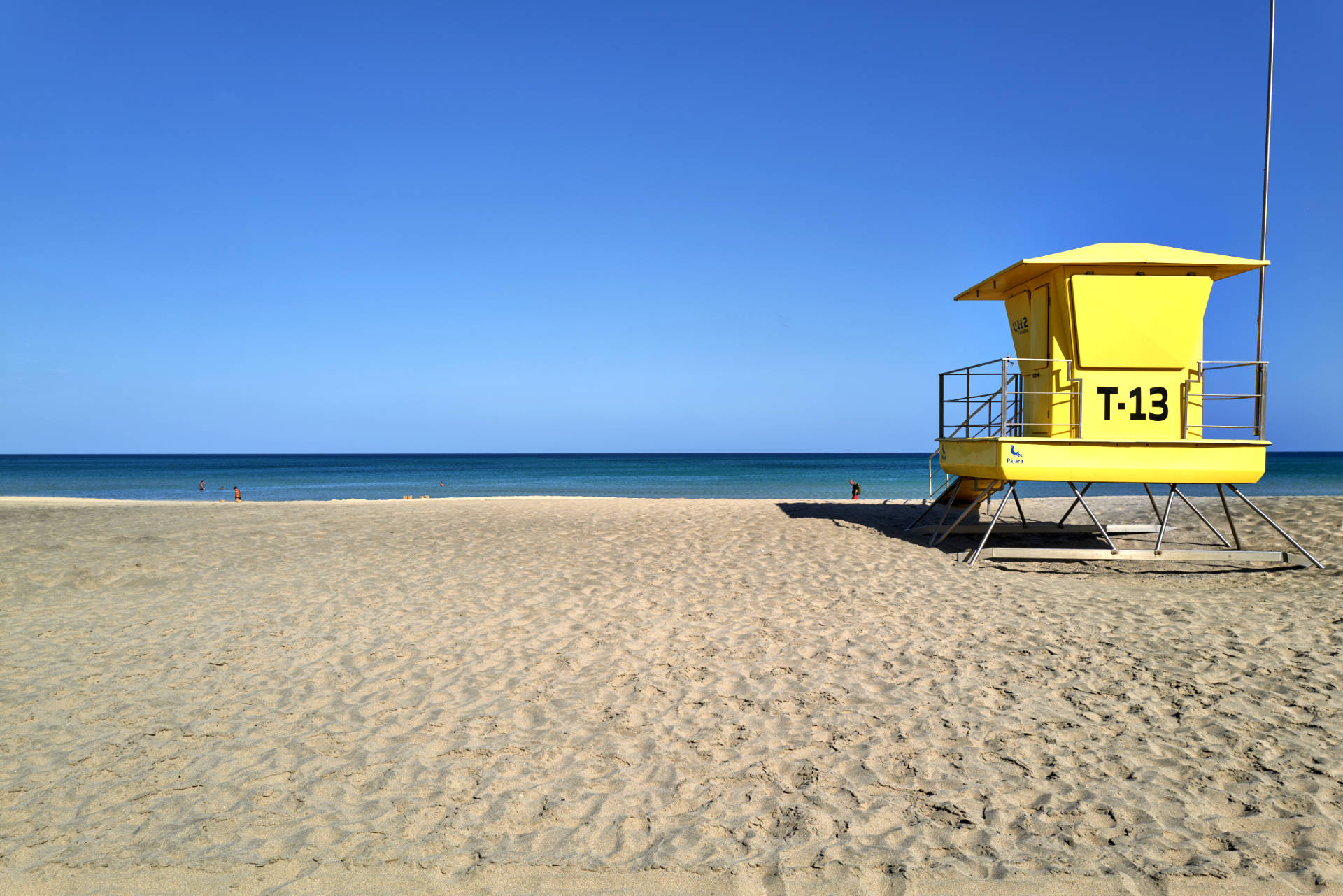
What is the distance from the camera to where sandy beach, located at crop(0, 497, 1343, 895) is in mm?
3250

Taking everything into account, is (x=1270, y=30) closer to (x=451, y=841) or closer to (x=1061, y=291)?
(x=1061, y=291)

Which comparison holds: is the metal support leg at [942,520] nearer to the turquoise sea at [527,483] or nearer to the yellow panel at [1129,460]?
the yellow panel at [1129,460]

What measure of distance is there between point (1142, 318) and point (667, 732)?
9.12m

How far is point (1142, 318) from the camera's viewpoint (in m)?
10.0

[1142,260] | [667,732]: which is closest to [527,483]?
[1142,260]

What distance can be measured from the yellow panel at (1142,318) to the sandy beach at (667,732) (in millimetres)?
3074

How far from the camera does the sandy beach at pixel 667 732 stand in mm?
3250

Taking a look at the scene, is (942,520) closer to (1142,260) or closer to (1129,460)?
(1129,460)

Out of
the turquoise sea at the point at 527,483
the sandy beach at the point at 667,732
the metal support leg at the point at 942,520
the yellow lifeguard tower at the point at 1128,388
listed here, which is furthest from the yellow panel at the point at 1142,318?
the turquoise sea at the point at 527,483

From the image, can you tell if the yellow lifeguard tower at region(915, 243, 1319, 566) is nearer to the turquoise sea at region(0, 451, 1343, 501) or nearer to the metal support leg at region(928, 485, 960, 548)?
the metal support leg at region(928, 485, 960, 548)

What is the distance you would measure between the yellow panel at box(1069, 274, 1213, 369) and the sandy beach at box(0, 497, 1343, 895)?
307 centimetres

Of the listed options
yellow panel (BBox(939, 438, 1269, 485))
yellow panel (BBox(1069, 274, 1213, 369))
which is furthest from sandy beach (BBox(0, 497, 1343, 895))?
yellow panel (BBox(1069, 274, 1213, 369))

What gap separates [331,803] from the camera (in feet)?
12.3

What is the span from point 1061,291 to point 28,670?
11959 millimetres
